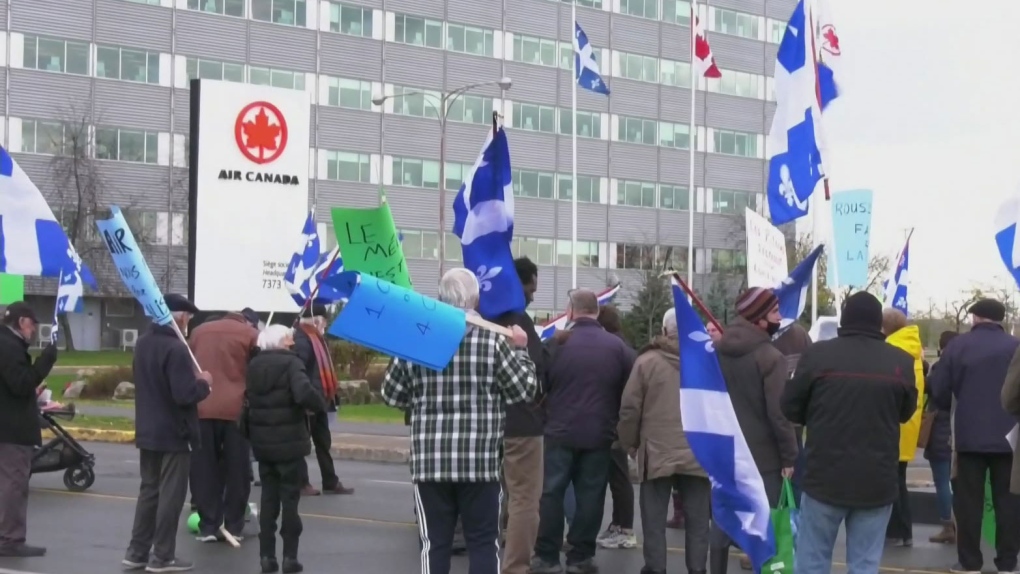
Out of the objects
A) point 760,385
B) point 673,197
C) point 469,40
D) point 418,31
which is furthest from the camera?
point 673,197

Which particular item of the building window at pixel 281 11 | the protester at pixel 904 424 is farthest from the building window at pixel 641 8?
the protester at pixel 904 424

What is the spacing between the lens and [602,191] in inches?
3174

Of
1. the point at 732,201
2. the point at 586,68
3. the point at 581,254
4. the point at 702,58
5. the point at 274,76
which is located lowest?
the point at 581,254

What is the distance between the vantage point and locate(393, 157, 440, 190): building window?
73.8 m

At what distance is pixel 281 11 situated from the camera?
70.3 metres

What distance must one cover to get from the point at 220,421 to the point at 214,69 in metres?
58.1

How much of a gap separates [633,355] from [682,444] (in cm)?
120

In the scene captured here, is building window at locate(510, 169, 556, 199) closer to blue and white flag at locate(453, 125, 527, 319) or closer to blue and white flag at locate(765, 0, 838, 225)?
blue and white flag at locate(765, 0, 838, 225)

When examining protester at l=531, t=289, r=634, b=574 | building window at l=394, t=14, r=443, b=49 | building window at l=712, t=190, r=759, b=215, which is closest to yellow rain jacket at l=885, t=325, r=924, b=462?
protester at l=531, t=289, r=634, b=574

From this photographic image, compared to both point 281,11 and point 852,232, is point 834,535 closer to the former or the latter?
point 852,232

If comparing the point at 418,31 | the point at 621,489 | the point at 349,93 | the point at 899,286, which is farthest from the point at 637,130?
the point at 621,489

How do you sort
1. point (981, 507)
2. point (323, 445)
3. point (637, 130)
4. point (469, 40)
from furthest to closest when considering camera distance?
point (637, 130)
point (469, 40)
point (323, 445)
point (981, 507)

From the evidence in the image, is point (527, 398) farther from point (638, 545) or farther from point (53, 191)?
point (53, 191)

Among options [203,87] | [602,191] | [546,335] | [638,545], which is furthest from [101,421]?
[602,191]
